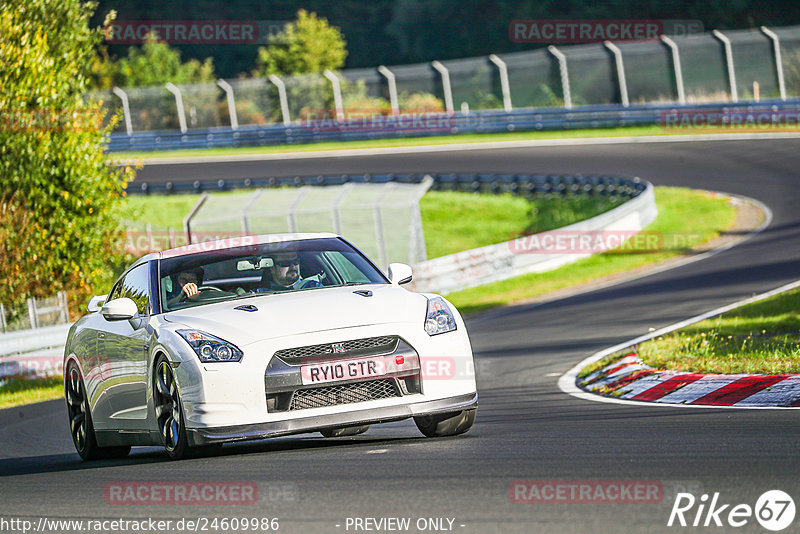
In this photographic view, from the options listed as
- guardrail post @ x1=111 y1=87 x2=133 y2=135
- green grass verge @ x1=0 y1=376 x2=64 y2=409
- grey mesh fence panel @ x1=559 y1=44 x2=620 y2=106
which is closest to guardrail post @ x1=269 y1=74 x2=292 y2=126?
guardrail post @ x1=111 y1=87 x2=133 y2=135

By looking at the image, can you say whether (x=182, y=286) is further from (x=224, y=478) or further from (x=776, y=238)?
(x=776, y=238)

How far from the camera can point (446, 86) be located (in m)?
49.0

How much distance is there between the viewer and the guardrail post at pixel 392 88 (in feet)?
161

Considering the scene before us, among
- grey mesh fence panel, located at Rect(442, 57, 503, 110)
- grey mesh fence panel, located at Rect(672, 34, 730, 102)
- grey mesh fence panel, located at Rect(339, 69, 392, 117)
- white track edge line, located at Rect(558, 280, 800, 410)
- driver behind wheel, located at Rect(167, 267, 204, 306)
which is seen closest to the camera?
driver behind wheel, located at Rect(167, 267, 204, 306)

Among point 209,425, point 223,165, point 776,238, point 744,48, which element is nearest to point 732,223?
point 776,238

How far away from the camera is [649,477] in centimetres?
559

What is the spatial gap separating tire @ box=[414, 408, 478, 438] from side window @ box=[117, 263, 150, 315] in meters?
2.06

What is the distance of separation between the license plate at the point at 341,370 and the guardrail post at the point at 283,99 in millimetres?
44367

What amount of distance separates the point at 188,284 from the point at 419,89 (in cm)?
4201

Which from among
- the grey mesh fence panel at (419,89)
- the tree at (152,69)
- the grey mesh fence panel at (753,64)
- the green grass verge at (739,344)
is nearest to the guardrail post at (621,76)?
the grey mesh fence panel at (753,64)

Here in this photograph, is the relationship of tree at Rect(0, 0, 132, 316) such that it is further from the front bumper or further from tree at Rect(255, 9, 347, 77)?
tree at Rect(255, 9, 347, 77)

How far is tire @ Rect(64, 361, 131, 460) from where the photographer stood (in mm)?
9086

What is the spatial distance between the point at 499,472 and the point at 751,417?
7.46ft

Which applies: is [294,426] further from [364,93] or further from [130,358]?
A: [364,93]
